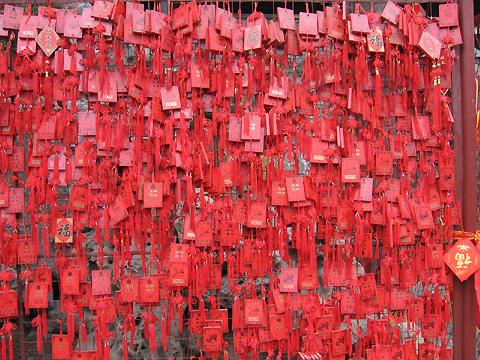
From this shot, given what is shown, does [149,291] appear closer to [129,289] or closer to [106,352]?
[129,289]

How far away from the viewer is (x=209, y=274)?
282 cm

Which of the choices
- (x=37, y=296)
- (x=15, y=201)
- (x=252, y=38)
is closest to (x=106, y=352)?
(x=37, y=296)

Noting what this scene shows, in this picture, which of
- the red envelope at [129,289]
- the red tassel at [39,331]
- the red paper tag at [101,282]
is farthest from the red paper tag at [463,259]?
the red tassel at [39,331]

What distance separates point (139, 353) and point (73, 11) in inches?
77.9

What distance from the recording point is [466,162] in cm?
295

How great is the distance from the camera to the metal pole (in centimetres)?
293

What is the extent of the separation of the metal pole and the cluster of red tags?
0.08 m

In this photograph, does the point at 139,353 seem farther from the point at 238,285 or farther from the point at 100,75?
the point at 100,75

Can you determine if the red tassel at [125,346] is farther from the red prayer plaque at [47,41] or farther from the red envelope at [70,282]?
the red prayer plaque at [47,41]

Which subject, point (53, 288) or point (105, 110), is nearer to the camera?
point (105, 110)

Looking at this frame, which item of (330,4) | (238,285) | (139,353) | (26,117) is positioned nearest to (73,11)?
(26,117)

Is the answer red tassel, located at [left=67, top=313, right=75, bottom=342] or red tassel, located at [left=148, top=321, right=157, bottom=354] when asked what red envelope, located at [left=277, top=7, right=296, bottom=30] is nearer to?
red tassel, located at [left=148, top=321, right=157, bottom=354]

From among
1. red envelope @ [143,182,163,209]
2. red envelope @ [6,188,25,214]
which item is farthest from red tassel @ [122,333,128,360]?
red envelope @ [6,188,25,214]

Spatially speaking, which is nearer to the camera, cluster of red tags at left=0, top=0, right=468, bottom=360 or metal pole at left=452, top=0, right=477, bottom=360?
cluster of red tags at left=0, top=0, right=468, bottom=360
